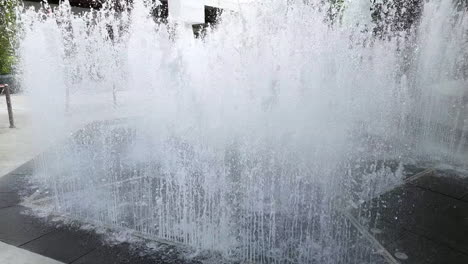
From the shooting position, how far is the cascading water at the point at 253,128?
4277 millimetres

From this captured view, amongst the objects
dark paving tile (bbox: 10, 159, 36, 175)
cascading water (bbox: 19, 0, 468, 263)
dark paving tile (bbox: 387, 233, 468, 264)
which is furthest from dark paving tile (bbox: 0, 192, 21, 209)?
dark paving tile (bbox: 387, 233, 468, 264)

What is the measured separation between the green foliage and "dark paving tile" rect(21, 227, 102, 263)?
15055mm

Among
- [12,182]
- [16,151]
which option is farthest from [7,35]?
[12,182]

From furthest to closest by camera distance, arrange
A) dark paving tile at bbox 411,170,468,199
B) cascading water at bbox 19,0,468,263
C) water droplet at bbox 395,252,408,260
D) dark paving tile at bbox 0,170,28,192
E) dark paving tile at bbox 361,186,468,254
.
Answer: dark paving tile at bbox 0,170,28,192, dark paving tile at bbox 411,170,468,199, cascading water at bbox 19,0,468,263, dark paving tile at bbox 361,186,468,254, water droplet at bbox 395,252,408,260

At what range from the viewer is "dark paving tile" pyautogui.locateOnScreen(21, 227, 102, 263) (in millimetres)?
3545

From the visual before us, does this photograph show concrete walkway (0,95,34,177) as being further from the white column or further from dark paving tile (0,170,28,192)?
the white column

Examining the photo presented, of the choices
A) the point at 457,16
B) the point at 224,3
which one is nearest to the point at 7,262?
the point at 457,16

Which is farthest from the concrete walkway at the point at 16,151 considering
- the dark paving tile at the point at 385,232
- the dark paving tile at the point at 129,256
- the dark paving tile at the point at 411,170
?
the dark paving tile at the point at 411,170

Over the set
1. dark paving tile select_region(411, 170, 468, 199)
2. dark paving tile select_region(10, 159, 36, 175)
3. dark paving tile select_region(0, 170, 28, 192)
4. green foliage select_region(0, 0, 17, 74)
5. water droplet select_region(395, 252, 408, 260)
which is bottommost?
water droplet select_region(395, 252, 408, 260)

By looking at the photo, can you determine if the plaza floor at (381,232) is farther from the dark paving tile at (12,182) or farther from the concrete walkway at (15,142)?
the concrete walkway at (15,142)

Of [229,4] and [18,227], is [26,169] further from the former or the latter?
[229,4]

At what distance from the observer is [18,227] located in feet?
13.4

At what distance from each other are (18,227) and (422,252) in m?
3.99

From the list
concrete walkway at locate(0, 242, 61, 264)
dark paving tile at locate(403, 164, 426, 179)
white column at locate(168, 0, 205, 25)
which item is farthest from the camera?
white column at locate(168, 0, 205, 25)
